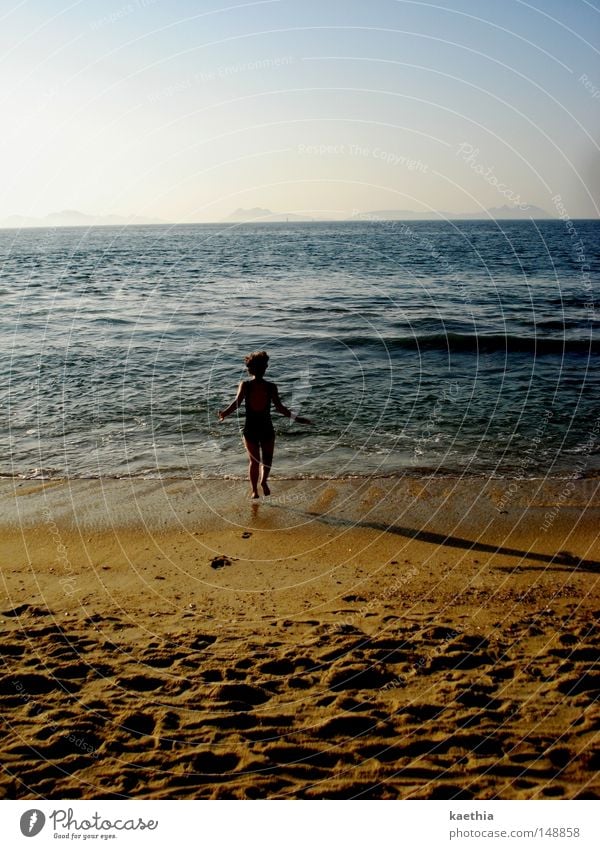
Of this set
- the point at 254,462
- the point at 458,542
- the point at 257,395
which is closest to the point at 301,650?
the point at 458,542

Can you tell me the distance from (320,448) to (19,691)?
8068mm

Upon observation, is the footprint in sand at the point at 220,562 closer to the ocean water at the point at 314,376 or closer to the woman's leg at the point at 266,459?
the woman's leg at the point at 266,459

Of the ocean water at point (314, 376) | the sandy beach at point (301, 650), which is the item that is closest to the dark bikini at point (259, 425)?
the sandy beach at point (301, 650)

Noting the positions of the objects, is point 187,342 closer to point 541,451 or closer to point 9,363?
point 9,363

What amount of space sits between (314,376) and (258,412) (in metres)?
9.23

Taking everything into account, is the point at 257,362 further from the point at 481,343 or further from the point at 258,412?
the point at 481,343

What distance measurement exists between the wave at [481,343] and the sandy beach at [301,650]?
559 inches

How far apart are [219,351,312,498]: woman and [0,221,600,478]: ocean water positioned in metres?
1.39

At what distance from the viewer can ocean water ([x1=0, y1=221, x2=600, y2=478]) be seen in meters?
12.0

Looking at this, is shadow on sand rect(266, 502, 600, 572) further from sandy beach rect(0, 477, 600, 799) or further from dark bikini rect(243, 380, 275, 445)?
dark bikini rect(243, 380, 275, 445)

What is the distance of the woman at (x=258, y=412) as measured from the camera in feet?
30.6

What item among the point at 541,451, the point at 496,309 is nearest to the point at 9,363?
the point at 541,451

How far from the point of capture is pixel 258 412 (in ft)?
31.1

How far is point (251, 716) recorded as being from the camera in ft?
15.4
